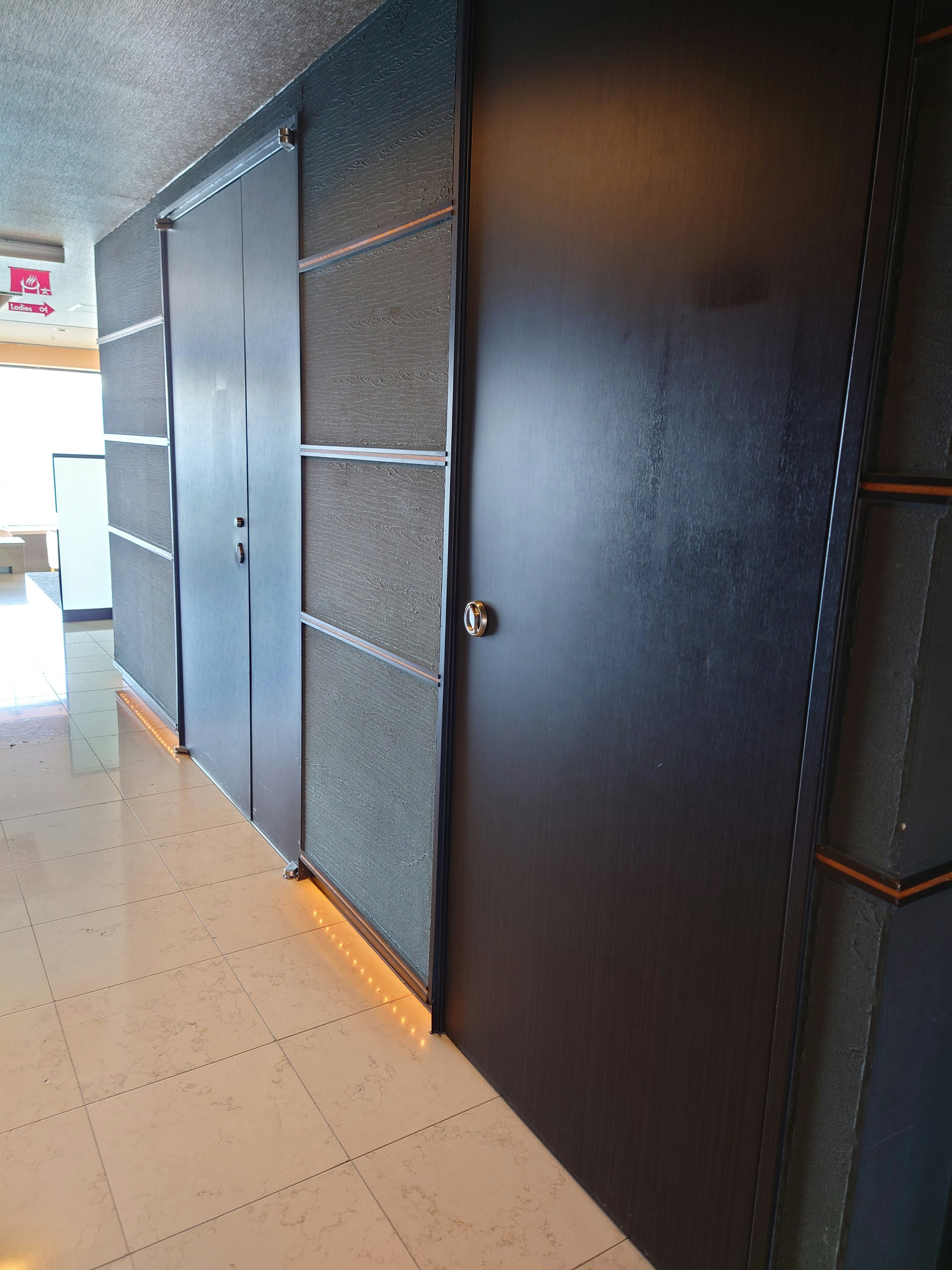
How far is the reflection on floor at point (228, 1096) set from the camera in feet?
5.15

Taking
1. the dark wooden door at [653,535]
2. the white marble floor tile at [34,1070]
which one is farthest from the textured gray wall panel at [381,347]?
the white marble floor tile at [34,1070]

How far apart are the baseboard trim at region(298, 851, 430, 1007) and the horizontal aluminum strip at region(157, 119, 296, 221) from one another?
227 centimetres

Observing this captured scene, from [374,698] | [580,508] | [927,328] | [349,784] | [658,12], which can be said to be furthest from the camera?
[349,784]

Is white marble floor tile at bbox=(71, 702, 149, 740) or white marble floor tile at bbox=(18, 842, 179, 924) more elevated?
white marble floor tile at bbox=(18, 842, 179, 924)

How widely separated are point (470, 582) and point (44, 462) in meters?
11.4

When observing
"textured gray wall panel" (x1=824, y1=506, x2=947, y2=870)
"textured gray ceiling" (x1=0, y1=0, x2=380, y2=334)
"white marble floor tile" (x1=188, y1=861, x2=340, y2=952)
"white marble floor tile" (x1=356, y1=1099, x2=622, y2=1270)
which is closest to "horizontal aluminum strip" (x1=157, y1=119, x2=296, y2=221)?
"textured gray ceiling" (x1=0, y1=0, x2=380, y2=334)

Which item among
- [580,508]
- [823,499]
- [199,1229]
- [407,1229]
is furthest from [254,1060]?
[823,499]

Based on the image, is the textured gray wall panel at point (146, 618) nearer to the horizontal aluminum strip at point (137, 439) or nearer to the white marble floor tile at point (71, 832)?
the horizontal aluminum strip at point (137, 439)

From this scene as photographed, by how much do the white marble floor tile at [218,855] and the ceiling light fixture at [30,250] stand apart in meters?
3.62

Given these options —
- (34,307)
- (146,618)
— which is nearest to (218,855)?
(146,618)

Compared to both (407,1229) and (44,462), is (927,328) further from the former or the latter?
(44,462)

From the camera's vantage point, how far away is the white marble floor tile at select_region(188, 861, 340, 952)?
2.56 m

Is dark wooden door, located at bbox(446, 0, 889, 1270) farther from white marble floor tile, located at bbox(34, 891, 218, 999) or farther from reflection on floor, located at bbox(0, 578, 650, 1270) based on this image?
white marble floor tile, located at bbox(34, 891, 218, 999)

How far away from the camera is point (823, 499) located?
1146 mm
